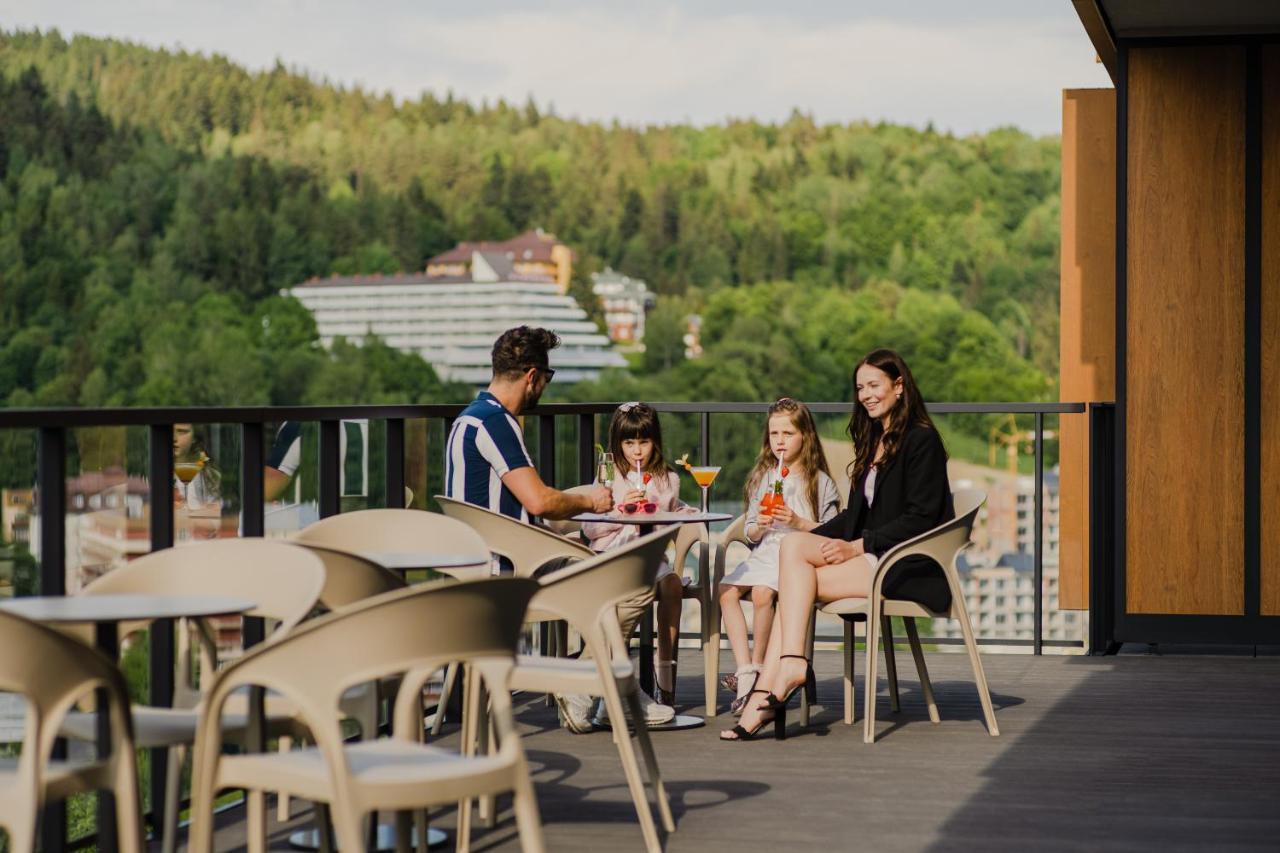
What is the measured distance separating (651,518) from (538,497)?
0.36 metres

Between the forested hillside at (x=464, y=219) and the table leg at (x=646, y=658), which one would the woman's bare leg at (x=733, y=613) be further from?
the forested hillside at (x=464, y=219)

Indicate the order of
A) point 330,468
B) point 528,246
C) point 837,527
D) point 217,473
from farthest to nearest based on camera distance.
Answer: point 528,246, point 837,527, point 330,468, point 217,473

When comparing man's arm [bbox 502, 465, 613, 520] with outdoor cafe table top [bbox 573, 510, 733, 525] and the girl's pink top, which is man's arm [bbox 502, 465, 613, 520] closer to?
outdoor cafe table top [bbox 573, 510, 733, 525]

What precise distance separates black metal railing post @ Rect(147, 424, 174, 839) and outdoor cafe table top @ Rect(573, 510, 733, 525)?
1.55 m

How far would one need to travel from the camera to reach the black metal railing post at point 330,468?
4.99 m

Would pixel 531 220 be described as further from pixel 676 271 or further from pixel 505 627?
pixel 505 627

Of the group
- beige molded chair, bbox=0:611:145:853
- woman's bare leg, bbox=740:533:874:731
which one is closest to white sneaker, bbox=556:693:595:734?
woman's bare leg, bbox=740:533:874:731

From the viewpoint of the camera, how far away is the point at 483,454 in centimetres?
516

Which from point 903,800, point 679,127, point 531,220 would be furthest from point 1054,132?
point 903,800

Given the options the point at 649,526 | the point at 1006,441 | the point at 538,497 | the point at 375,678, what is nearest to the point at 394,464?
the point at 538,497

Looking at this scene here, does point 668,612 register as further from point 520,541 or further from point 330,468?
point 330,468

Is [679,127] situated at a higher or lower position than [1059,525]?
higher

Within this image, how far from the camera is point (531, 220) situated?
63406mm

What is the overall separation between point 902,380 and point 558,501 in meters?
1.12
